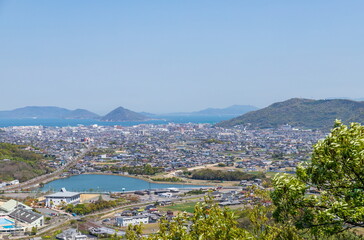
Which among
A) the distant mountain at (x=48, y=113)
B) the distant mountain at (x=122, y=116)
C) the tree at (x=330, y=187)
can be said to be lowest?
the tree at (x=330, y=187)

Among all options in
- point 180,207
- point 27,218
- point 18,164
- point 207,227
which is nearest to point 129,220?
point 180,207

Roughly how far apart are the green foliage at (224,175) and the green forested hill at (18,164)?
10633 mm

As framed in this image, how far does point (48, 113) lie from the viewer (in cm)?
15750

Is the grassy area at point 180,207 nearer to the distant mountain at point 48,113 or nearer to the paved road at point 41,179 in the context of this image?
the paved road at point 41,179

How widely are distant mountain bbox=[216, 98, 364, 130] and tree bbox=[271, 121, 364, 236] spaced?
56.9m

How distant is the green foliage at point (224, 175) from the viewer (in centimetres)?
2433

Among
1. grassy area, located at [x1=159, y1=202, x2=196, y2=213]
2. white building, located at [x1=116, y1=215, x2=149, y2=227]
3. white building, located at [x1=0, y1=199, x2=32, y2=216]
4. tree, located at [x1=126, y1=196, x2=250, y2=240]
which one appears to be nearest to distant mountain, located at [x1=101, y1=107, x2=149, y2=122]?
grassy area, located at [x1=159, y1=202, x2=196, y2=213]

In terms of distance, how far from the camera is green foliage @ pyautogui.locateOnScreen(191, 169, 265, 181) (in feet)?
79.8

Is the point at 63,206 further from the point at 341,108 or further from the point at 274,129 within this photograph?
the point at 341,108

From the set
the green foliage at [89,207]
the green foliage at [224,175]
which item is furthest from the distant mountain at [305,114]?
the green foliage at [89,207]

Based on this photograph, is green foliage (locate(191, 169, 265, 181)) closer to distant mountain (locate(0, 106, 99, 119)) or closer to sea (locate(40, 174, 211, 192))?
sea (locate(40, 174, 211, 192))

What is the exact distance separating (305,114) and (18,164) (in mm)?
55319

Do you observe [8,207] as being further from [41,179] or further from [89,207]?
[41,179]

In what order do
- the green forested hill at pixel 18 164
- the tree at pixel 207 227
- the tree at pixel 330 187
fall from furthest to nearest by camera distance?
the green forested hill at pixel 18 164, the tree at pixel 207 227, the tree at pixel 330 187
